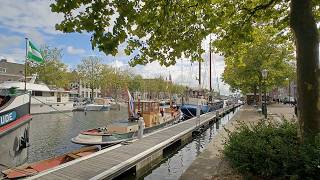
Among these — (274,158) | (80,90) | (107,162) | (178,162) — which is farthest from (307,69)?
(80,90)

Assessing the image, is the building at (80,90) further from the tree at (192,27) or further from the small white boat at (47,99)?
the tree at (192,27)

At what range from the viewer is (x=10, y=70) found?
3617 inches

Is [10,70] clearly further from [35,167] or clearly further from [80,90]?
[35,167]

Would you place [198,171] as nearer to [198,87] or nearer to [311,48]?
[311,48]

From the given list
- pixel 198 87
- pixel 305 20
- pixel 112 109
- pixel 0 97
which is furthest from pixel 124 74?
pixel 305 20

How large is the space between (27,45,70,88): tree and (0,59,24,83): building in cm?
2179

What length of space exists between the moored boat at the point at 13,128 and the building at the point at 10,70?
261 feet

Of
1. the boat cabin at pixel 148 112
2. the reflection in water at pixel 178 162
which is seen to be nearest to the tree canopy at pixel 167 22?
the reflection in water at pixel 178 162

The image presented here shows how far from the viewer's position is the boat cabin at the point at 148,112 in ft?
89.8

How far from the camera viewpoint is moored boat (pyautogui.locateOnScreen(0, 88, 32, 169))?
12.5 metres

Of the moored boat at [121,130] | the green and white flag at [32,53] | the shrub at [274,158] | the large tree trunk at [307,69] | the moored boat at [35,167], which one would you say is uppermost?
the green and white flag at [32,53]

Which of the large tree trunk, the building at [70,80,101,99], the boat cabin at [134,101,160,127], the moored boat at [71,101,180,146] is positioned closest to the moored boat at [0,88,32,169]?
the moored boat at [71,101,180,146]

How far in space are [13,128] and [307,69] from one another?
35.9 feet

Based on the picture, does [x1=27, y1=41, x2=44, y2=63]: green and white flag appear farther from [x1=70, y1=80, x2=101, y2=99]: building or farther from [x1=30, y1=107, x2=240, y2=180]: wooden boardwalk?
[x1=70, y1=80, x2=101, y2=99]: building
